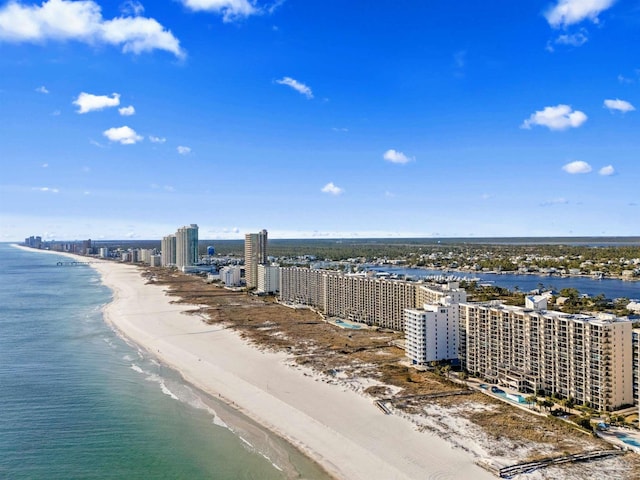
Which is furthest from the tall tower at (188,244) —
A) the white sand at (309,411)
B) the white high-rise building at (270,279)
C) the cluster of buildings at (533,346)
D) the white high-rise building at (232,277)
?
the cluster of buildings at (533,346)

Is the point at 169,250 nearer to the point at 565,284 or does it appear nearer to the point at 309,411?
the point at 565,284

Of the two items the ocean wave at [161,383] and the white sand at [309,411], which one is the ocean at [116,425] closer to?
the ocean wave at [161,383]

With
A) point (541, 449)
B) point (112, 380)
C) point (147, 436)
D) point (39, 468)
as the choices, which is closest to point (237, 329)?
point (112, 380)

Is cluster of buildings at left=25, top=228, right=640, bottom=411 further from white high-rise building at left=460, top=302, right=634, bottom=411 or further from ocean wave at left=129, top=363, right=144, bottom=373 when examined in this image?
ocean wave at left=129, top=363, right=144, bottom=373

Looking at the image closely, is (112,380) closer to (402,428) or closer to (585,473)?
(402,428)

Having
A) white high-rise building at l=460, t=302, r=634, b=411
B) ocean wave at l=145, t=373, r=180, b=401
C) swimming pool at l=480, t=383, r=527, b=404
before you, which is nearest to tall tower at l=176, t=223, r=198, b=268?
ocean wave at l=145, t=373, r=180, b=401

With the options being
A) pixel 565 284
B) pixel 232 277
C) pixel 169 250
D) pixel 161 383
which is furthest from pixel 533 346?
pixel 169 250
